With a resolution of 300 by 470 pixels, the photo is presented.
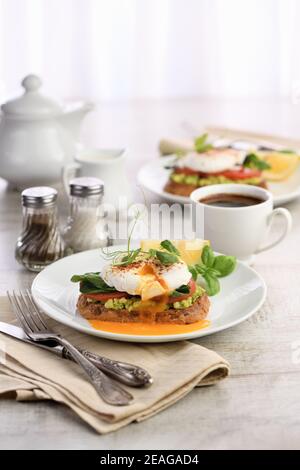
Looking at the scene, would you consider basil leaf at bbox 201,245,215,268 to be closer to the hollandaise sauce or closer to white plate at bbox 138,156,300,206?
the hollandaise sauce

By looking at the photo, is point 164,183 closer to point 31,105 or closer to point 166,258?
point 31,105

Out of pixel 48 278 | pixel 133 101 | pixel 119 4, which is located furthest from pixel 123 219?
pixel 119 4

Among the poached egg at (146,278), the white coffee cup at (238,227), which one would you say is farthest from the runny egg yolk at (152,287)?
the white coffee cup at (238,227)

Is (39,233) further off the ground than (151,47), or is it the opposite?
(39,233)

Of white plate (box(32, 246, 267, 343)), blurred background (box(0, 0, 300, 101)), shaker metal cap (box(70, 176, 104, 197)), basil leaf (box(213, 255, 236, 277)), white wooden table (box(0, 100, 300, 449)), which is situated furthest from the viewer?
blurred background (box(0, 0, 300, 101))

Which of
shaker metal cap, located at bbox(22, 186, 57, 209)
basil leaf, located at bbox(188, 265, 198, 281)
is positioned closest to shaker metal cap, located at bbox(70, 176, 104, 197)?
shaker metal cap, located at bbox(22, 186, 57, 209)

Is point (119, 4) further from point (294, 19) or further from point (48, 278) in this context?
point (48, 278)

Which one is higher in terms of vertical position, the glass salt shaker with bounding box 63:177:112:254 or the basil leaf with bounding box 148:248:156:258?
the basil leaf with bounding box 148:248:156:258

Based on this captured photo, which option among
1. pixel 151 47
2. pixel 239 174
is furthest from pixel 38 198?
pixel 151 47
